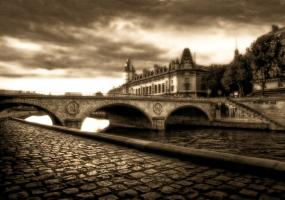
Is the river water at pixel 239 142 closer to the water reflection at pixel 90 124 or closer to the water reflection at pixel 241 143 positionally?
the water reflection at pixel 241 143

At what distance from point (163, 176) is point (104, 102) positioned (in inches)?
1227

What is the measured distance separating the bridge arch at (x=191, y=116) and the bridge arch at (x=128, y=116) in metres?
6.17

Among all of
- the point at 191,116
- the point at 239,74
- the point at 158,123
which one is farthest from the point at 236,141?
the point at 239,74

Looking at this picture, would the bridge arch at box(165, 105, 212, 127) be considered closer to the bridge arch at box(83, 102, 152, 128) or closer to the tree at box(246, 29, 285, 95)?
the bridge arch at box(83, 102, 152, 128)

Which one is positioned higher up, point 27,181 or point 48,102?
point 48,102

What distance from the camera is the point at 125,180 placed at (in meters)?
5.21

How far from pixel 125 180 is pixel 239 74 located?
51832mm

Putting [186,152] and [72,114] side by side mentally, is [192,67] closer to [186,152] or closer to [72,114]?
[72,114]

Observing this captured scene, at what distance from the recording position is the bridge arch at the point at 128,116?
133 feet

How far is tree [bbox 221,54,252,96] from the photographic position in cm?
5097

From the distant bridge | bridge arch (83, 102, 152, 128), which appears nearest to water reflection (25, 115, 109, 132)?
bridge arch (83, 102, 152, 128)

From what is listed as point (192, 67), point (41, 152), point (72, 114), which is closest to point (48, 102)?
point (72, 114)

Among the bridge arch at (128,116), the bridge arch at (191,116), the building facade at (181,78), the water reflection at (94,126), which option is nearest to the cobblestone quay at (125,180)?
the bridge arch at (128,116)

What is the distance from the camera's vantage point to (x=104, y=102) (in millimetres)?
35938
